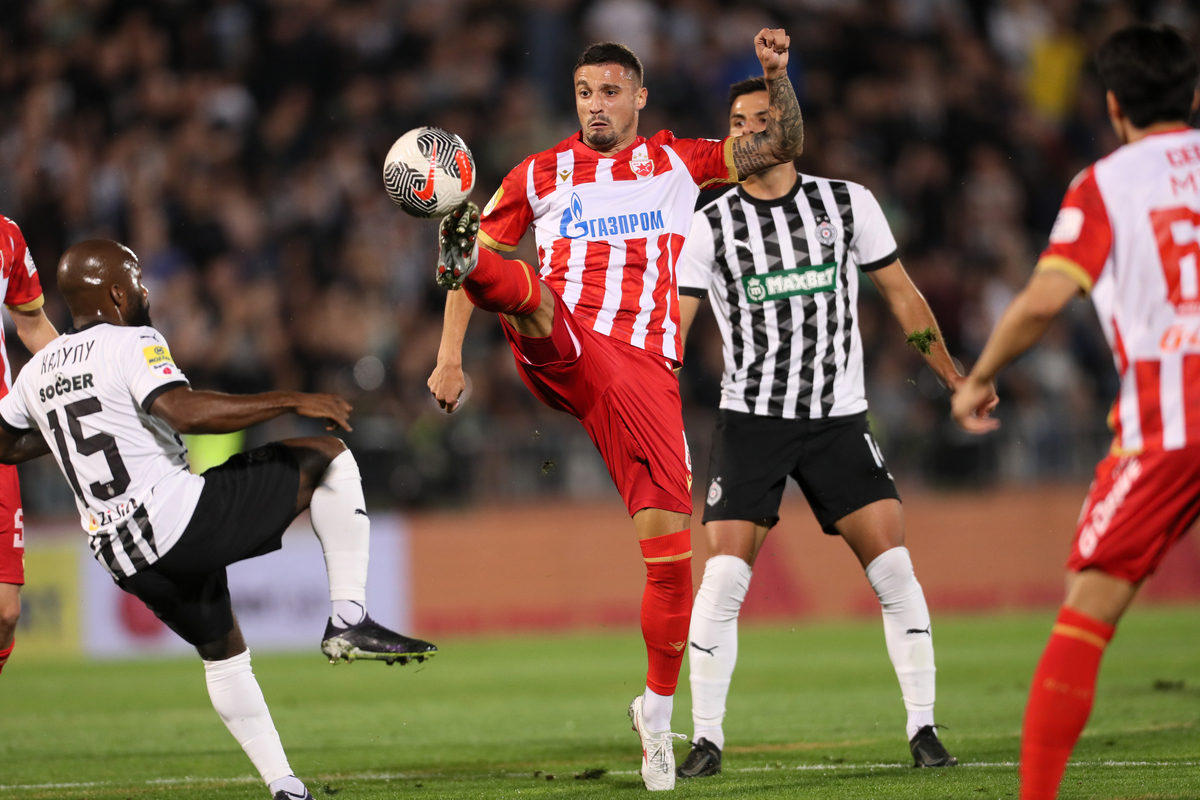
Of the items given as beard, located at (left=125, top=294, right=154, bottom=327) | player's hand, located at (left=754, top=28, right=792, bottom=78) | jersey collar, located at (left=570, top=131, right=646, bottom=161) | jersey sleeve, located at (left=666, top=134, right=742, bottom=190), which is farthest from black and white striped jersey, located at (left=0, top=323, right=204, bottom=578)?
player's hand, located at (left=754, top=28, right=792, bottom=78)

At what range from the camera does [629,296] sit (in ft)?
18.4

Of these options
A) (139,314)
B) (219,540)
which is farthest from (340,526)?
(139,314)

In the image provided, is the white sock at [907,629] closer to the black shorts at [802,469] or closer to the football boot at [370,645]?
the black shorts at [802,469]

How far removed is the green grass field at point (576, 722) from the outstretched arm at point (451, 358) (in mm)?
1609

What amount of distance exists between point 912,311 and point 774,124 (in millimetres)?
1164

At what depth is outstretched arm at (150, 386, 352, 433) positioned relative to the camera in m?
4.54

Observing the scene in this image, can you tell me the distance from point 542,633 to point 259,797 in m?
8.66

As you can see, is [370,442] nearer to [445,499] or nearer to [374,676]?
[445,499]

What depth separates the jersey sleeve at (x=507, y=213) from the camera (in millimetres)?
5688

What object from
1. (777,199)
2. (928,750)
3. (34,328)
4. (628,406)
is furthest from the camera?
(777,199)

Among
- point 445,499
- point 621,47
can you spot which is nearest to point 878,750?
Answer: point 621,47

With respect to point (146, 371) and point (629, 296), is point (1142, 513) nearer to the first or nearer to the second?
point (629, 296)

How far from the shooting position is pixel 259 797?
557 cm

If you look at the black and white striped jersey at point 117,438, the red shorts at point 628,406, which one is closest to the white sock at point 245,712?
the black and white striped jersey at point 117,438
